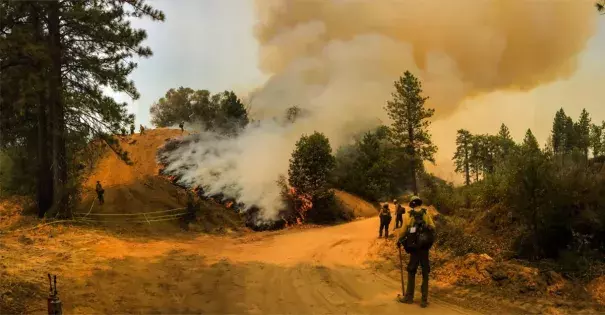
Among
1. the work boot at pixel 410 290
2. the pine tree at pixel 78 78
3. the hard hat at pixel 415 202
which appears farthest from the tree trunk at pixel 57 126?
the work boot at pixel 410 290

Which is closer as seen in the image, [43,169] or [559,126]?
[43,169]

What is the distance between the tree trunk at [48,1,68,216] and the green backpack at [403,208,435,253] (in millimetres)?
12869

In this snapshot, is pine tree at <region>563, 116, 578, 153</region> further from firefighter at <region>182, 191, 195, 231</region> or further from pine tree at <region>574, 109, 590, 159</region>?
firefighter at <region>182, 191, 195, 231</region>

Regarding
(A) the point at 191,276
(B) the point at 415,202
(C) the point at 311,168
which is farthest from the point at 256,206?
(B) the point at 415,202

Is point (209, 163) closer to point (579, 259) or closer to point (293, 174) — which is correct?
point (293, 174)

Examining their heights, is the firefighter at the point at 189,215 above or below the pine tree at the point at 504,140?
below

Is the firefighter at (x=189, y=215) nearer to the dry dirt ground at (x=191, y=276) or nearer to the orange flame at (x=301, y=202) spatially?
the dry dirt ground at (x=191, y=276)

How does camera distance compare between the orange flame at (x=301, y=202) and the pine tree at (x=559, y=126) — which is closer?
the orange flame at (x=301, y=202)

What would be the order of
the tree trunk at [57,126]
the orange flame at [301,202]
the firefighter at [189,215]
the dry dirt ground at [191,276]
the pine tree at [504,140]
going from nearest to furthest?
the dry dirt ground at [191,276] → the tree trunk at [57,126] → the firefighter at [189,215] → the orange flame at [301,202] → the pine tree at [504,140]

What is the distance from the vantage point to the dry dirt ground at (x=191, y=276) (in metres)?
8.18

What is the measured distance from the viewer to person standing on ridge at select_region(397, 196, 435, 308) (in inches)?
328

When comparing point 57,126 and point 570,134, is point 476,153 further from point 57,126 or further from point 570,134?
point 57,126

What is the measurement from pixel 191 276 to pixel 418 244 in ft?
18.3

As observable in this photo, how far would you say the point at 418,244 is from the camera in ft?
27.3
